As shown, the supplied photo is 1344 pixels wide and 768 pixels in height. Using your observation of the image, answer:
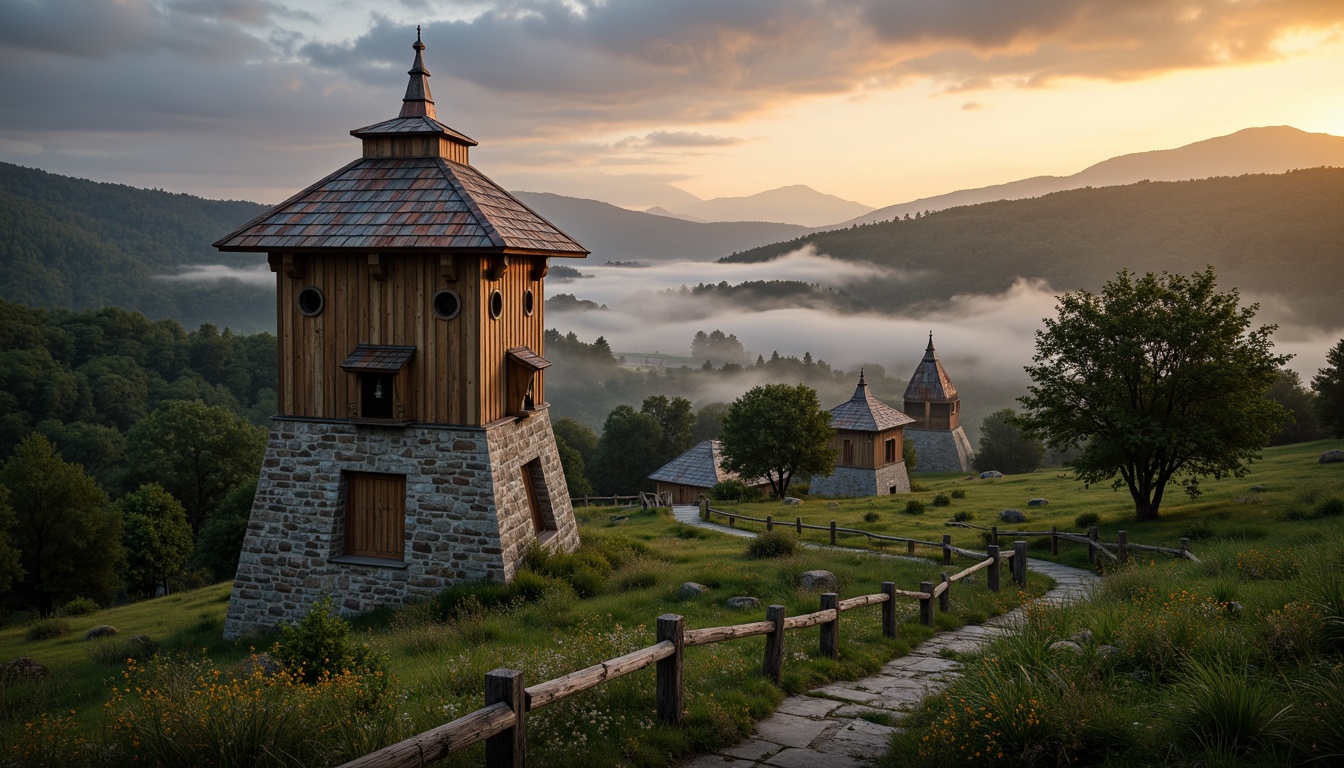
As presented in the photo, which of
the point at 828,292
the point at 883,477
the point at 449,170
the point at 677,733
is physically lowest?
the point at 883,477

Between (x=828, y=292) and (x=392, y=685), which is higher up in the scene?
(x=828, y=292)

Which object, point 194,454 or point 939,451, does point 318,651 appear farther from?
point 939,451

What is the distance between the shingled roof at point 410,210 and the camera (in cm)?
1589

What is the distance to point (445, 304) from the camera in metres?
16.3

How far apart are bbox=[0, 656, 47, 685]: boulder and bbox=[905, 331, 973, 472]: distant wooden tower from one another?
57.4 meters

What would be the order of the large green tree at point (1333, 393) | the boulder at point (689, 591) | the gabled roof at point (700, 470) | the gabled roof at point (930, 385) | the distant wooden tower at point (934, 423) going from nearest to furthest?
the boulder at point (689, 591), the large green tree at point (1333, 393), the gabled roof at point (700, 470), the distant wooden tower at point (934, 423), the gabled roof at point (930, 385)

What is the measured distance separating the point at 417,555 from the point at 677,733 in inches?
416

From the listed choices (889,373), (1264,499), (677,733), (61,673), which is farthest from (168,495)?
(889,373)

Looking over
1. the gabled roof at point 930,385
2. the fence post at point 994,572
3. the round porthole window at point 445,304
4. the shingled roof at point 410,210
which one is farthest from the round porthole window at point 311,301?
the gabled roof at point 930,385

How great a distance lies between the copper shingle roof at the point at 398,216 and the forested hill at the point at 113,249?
110m

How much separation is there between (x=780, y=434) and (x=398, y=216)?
28.6 metres

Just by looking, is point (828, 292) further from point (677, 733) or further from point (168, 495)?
point (677, 733)

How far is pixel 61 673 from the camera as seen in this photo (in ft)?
50.2

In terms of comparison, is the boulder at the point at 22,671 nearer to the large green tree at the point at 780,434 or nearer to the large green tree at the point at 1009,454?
the large green tree at the point at 780,434
